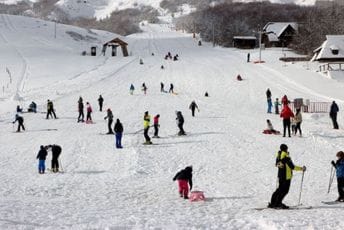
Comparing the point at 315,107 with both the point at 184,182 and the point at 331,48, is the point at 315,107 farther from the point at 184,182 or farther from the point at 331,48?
the point at 331,48

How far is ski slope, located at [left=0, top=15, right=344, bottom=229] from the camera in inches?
487

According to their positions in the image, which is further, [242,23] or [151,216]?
[242,23]

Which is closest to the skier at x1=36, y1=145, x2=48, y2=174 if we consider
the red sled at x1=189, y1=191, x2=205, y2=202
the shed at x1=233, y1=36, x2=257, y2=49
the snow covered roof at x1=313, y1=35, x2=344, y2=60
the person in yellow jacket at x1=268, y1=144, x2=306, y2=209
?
the red sled at x1=189, y1=191, x2=205, y2=202

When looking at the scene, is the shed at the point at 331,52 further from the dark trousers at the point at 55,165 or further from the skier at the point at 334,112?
the dark trousers at the point at 55,165

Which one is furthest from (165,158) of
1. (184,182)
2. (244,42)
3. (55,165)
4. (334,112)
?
(244,42)

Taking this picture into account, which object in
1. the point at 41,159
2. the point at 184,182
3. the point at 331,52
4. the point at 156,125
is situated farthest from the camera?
the point at 331,52

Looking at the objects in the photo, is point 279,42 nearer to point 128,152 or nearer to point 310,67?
point 310,67

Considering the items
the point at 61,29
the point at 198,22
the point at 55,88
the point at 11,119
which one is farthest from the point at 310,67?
the point at 198,22

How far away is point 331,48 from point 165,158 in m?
51.3

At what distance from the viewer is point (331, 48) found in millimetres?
67125

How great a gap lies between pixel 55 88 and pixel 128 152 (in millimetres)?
29984

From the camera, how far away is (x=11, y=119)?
33.1 m

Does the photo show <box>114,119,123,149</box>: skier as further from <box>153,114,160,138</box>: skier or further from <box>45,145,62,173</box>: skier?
<box>45,145,62,173</box>: skier

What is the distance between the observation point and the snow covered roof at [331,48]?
66250mm
